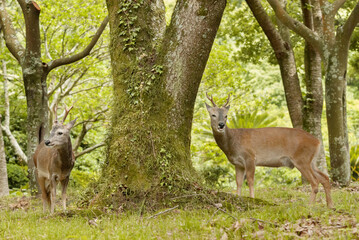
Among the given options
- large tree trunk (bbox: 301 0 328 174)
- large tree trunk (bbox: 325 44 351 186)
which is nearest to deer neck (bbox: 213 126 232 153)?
large tree trunk (bbox: 325 44 351 186)

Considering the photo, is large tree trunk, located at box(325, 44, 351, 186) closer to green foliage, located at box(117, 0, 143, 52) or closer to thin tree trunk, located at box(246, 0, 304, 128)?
thin tree trunk, located at box(246, 0, 304, 128)

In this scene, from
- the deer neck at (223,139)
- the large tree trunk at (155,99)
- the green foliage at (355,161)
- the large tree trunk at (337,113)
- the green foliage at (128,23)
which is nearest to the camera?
the large tree trunk at (155,99)

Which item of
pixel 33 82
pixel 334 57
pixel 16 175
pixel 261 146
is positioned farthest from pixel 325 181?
pixel 16 175

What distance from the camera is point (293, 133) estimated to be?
810 cm

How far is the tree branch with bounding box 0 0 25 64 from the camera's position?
971 centimetres

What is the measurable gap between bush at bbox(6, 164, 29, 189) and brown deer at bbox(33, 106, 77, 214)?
877 cm

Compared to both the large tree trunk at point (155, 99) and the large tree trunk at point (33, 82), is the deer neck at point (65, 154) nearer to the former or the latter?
the large tree trunk at point (155, 99)

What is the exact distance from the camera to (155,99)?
Answer: 6.44m

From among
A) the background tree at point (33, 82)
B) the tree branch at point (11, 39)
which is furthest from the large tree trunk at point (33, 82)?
the tree branch at point (11, 39)

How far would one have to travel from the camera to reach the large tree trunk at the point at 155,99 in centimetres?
616

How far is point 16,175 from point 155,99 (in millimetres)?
11003

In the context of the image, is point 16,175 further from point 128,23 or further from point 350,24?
point 350,24

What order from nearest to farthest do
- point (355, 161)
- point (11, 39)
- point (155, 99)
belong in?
point (155, 99), point (11, 39), point (355, 161)

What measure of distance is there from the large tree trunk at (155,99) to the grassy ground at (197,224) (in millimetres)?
505
